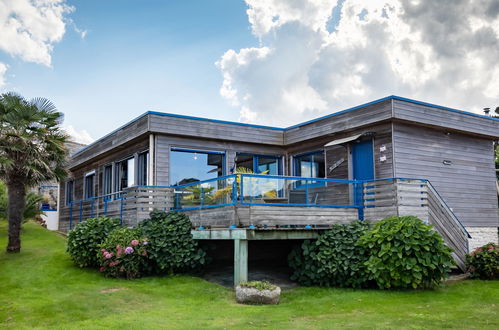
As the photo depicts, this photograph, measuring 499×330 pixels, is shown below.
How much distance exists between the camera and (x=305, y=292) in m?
10.2

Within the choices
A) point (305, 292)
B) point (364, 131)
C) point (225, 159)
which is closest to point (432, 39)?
point (364, 131)

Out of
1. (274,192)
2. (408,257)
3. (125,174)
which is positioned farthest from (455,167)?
(125,174)

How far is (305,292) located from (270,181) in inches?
103

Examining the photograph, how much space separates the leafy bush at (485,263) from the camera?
443 inches

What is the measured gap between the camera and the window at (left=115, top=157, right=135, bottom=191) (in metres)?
16.2

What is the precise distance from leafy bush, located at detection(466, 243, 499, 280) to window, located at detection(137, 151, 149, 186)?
977 cm

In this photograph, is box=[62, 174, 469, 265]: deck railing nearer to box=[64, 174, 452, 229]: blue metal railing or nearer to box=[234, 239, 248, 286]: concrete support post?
box=[64, 174, 452, 229]: blue metal railing

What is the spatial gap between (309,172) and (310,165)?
0.81 ft

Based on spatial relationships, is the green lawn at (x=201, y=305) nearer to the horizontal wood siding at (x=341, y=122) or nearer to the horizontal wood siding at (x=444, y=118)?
the horizontal wood siding at (x=444, y=118)

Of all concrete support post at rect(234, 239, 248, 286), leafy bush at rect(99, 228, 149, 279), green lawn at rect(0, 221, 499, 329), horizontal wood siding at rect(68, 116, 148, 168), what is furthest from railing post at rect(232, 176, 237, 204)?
horizontal wood siding at rect(68, 116, 148, 168)

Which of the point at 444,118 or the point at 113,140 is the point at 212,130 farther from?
the point at 444,118

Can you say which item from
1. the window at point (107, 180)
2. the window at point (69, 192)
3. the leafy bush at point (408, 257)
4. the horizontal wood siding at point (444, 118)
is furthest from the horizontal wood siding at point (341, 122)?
the window at point (69, 192)

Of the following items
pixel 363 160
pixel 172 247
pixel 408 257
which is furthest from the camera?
pixel 363 160

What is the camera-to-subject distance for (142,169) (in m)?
15.4
